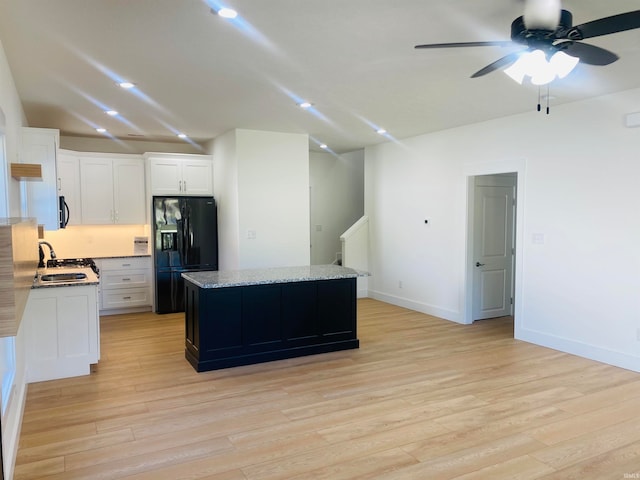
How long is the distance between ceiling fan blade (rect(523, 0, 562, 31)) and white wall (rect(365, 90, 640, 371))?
8.53 feet

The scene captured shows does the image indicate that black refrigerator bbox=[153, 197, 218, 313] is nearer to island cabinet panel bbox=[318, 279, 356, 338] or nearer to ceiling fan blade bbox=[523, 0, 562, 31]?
island cabinet panel bbox=[318, 279, 356, 338]

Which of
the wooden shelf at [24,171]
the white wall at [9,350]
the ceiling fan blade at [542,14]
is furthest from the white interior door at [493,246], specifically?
the white wall at [9,350]

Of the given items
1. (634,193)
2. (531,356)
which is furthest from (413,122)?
(531,356)

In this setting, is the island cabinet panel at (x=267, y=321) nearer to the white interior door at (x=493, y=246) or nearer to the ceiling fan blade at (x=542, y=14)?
the white interior door at (x=493, y=246)

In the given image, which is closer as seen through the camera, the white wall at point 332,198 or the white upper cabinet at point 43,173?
the white upper cabinet at point 43,173

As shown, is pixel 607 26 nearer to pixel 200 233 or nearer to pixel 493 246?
pixel 493 246

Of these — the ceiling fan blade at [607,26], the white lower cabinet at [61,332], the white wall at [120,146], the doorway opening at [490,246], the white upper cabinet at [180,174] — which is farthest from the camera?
the white wall at [120,146]

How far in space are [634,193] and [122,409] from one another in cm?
491

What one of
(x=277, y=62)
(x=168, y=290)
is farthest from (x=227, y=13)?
(x=168, y=290)

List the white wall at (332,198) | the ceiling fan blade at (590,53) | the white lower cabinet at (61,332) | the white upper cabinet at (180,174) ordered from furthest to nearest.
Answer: the white wall at (332,198) < the white upper cabinet at (180,174) < the white lower cabinet at (61,332) < the ceiling fan blade at (590,53)

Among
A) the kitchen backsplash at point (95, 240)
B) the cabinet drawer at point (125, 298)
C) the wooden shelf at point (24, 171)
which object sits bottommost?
the cabinet drawer at point (125, 298)

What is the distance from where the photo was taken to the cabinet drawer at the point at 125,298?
21.9 feet

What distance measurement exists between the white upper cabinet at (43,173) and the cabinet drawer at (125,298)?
2.08 meters

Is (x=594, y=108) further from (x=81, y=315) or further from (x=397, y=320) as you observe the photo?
(x=81, y=315)
